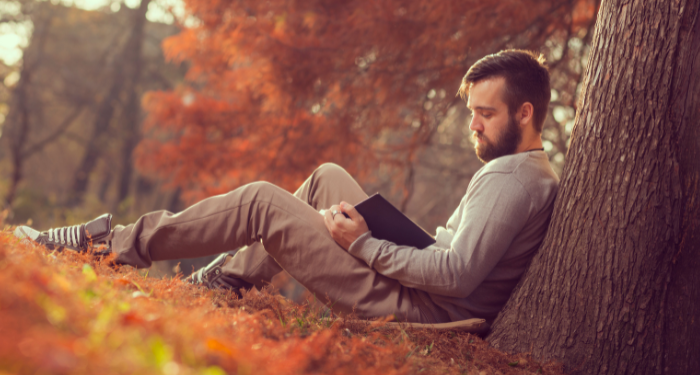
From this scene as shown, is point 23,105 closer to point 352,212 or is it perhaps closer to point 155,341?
→ point 352,212

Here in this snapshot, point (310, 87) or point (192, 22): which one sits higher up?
point (192, 22)

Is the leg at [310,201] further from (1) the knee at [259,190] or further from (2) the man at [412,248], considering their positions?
(1) the knee at [259,190]

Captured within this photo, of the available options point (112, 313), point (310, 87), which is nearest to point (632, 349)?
point (112, 313)

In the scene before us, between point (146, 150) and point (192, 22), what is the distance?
5.34ft

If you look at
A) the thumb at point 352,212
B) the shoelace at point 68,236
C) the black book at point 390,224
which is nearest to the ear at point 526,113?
the black book at point 390,224

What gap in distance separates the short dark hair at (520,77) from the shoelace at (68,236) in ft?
6.60

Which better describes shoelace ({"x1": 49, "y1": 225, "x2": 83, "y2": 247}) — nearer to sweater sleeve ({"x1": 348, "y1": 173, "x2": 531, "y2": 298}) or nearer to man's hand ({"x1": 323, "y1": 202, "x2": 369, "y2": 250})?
man's hand ({"x1": 323, "y1": 202, "x2": 369, "y2": 250})

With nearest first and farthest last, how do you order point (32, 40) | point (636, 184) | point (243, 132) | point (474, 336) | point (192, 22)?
point (636, 184)
point (474, 336)
point (192, 22)
point (243, 132)
point (32, 40)

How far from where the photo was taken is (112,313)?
3.36ft

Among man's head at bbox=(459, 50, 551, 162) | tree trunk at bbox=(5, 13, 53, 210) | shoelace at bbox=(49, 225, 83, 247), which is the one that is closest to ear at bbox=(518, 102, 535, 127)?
man's head at bbox=(459, 50, 551, 162)

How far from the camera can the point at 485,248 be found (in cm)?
190

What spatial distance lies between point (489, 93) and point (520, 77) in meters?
0.15

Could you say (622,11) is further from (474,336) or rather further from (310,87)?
(310,87)

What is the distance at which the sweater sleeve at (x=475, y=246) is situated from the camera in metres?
1.90
